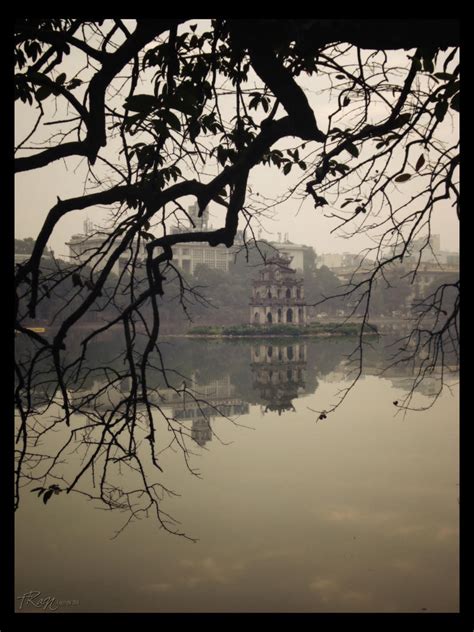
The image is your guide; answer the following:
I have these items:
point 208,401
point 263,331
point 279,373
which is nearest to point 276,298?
point 263,331

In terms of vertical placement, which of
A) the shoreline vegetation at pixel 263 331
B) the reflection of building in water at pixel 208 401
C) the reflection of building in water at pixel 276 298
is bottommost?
the reflection of building in water at pixel 208 401

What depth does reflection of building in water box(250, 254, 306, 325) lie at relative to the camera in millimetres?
24203

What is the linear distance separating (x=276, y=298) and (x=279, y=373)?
440 inches

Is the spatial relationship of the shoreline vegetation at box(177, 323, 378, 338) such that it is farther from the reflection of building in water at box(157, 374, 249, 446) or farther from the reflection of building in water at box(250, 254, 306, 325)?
the reflection of building in water at box(157, 374, 249, 446)

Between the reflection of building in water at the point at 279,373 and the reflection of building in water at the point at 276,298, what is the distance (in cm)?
439

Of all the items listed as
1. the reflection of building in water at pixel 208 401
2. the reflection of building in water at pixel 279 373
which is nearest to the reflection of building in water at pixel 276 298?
the reflection of building in water at pixel 279 373

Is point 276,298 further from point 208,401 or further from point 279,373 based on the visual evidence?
point 208,401

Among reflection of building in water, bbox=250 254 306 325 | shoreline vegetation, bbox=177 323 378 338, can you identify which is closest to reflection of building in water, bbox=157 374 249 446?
shoreline vegetation, bbox=177 323 378 338

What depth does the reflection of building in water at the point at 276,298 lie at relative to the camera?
24.2 m

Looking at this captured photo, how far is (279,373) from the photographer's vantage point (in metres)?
13.1

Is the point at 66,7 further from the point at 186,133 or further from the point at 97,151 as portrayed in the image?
the point at 186,133

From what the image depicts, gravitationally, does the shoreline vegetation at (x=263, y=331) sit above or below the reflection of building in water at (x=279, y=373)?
above

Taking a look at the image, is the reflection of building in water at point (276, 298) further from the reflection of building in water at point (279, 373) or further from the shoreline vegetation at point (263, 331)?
the reflection of building in water at point (279, 373)
